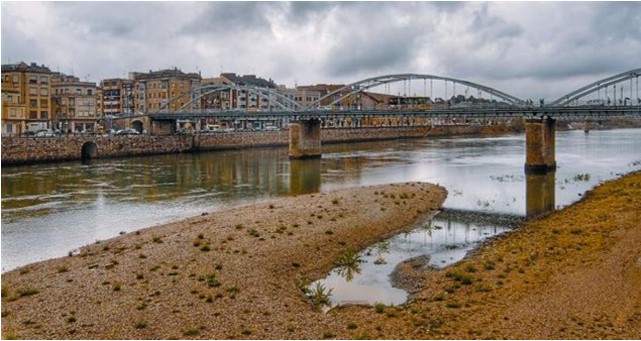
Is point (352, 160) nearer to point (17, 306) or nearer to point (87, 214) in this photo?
point (87, 214)

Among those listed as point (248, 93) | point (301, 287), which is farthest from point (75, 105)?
point (301, 287)

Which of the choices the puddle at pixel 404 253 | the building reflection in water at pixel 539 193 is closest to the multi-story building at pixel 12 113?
the building reflection in water at pixel 539 193

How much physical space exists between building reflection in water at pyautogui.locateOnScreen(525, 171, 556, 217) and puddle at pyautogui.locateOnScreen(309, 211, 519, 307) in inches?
116

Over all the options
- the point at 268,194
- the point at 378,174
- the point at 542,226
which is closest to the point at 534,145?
the point at 378,174

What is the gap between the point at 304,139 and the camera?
62.7 m

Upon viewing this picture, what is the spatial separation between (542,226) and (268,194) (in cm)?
1643

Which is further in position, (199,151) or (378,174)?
(199,151)

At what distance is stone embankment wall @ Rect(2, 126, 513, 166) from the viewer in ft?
175

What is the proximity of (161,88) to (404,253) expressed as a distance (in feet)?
321

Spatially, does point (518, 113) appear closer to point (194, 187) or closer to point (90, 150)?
point (194, 187)

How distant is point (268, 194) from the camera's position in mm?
34094

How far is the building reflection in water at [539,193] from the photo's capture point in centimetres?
2720

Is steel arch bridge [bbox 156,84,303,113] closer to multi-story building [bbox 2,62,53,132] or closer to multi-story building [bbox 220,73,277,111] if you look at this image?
multi-story building [bbox 2,62,53,132]

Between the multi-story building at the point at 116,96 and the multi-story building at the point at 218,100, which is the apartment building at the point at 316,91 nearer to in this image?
the multi-story building at the point at 218,100
